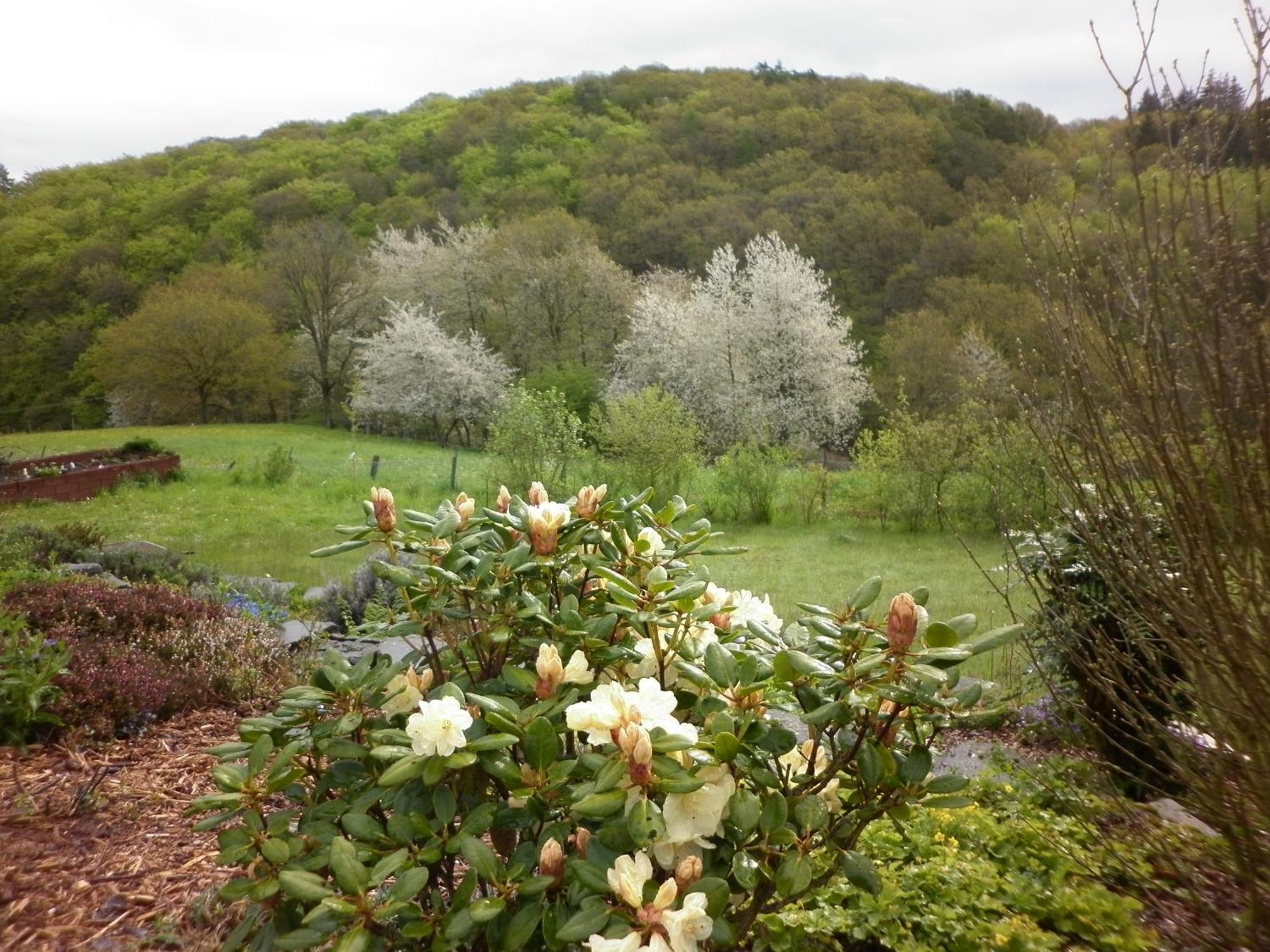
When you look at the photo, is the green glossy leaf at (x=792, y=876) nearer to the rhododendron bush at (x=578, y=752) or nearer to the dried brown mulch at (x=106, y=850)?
the rhododendron bush at (x=578, y=752)

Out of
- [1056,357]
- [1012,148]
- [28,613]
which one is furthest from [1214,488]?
[1012,148]

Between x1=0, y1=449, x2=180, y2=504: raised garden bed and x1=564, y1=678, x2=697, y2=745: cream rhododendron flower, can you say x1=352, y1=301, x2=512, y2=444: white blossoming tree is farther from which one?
x1=564, y1=678, x2=697, y2=745: cream rhododendron flower

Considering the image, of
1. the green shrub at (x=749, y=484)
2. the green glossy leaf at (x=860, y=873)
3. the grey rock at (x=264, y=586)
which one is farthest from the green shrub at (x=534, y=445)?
the green glossy leaf at (x=860, y=873)

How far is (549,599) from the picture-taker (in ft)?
4.74

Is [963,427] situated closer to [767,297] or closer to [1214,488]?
[1214,488]

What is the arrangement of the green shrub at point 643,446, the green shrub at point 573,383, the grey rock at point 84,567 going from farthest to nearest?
the green shrub at point 573,383, the green shrub at point 643,446, the grey rock at point 84,567

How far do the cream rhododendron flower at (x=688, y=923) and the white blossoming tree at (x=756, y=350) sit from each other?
45.0 ft

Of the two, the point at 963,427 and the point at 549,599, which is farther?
the point at 963,427

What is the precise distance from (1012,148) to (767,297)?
4543 millimetres

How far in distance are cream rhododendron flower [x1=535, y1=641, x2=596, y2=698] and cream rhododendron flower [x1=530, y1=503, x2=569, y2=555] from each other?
0.16 meters

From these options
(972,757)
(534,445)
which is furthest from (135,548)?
(972,757)

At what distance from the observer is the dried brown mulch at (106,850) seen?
1571mm

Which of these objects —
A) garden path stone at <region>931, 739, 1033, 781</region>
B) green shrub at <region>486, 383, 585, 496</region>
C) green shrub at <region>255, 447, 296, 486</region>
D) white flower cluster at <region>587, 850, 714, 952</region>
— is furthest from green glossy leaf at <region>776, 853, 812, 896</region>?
green shrub at <region>255, 447, 296, 486</region>

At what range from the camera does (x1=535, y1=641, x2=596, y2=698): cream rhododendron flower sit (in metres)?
1.15
